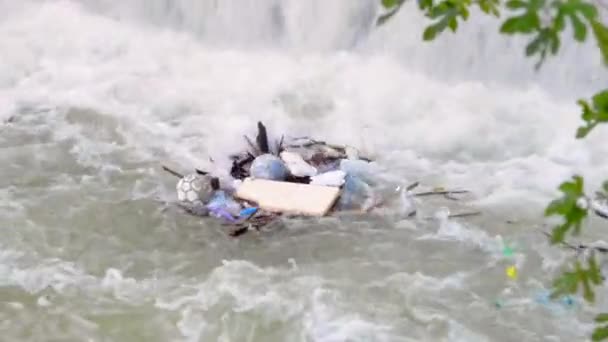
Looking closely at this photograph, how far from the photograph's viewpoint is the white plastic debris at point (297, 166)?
265 centimetres

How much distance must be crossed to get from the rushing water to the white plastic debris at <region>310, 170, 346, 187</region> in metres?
0.15

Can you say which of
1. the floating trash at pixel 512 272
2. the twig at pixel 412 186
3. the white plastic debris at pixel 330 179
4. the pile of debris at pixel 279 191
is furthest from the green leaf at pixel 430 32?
the twig at pixel 412 186

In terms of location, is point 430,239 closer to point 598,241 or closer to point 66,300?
point 598,241

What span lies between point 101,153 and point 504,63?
5.86 ft

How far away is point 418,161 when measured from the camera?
9.41 ft

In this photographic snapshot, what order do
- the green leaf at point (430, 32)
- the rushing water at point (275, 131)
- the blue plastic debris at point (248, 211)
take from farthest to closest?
the blue plastic debris at point (248, 211) → the rushing water at point (275, 131) → the green leaf at point (430, 32)

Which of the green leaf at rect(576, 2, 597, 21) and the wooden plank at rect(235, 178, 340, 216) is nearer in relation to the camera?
the green leaf at rect(576, 2, 597, 21)

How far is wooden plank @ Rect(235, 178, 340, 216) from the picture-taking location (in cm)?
247

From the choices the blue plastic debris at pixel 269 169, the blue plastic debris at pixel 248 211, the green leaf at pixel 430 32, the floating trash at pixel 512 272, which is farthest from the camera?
the blue plastic debris at pixel 269 169

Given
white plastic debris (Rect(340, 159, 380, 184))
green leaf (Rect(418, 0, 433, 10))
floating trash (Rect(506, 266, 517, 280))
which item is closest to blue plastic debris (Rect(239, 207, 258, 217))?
white plastic debris (Rect(340, 159, 380, 184))

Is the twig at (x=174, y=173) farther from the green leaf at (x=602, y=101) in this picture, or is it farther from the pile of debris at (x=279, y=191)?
the green leaf at (x=602, y=101)

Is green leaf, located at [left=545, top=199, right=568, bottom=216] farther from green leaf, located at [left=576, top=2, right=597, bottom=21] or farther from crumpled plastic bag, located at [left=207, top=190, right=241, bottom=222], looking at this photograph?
crumpled plastic bag, located at [left=207, top=190, right=241, bottom=222]

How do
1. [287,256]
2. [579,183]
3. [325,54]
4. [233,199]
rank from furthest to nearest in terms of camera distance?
[325,54]
[233,199]
[287,256]
[579,183]

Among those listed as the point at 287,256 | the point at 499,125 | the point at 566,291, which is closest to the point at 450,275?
the point at 287,256
